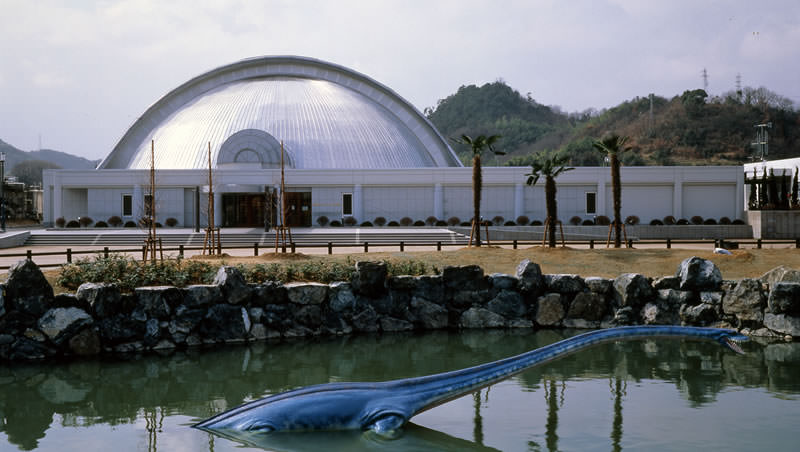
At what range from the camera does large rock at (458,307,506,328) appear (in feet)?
61.1

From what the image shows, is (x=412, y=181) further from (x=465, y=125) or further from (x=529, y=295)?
(x=465, y=125)

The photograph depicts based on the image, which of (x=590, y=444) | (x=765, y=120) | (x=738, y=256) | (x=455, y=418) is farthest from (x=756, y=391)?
(x=765, y=120)

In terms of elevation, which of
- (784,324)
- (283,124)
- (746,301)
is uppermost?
(283,124)

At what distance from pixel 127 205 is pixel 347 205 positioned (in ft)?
50.7

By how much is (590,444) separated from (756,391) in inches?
179

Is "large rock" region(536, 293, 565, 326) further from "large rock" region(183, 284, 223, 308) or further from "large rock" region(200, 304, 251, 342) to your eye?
"large rock" region(183, 284, 223, 308)

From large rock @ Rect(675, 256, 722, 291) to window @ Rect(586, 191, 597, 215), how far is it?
32463 millimetres

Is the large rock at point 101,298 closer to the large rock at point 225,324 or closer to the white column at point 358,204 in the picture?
the large rock at point 225,324

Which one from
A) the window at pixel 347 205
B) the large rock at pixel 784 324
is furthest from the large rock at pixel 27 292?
the window at pixel 347 205

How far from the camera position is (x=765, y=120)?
100125mm

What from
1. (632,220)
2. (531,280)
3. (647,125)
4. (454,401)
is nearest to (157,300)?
(454,401)

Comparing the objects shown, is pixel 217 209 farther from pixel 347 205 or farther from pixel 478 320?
pixel 478 320

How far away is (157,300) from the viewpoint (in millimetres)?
16406

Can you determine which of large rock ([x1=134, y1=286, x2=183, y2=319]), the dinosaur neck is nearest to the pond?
the dinosaur neck
